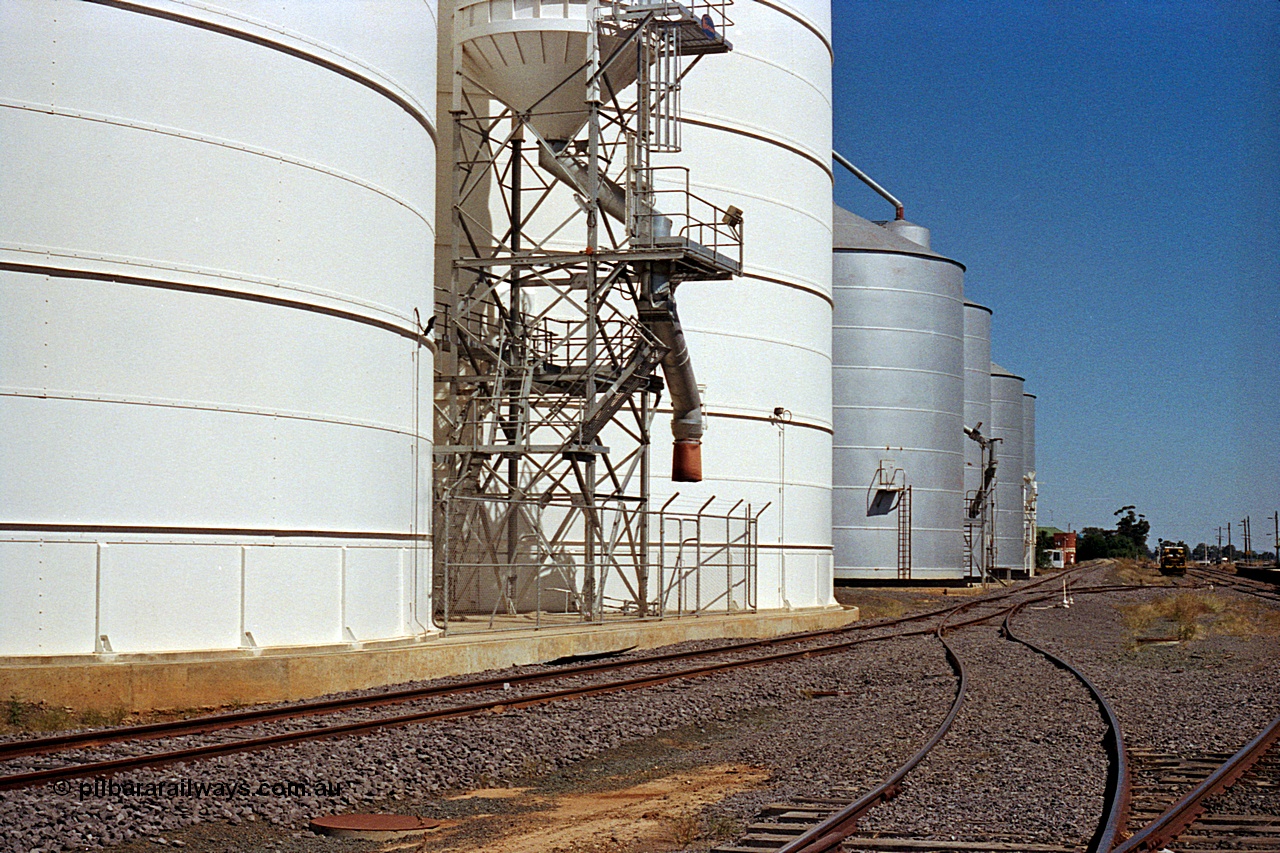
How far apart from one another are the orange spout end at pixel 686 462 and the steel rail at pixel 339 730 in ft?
19.7

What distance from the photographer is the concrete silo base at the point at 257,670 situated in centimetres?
1468

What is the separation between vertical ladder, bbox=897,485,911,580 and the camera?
5150 cm

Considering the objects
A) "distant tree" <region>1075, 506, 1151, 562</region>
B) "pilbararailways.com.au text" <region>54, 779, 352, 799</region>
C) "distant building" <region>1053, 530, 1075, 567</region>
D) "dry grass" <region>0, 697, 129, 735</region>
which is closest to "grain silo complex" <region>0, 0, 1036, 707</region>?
"dry grass" <region>0, 697, 129, 735</region>

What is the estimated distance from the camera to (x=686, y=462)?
27375 millimetres

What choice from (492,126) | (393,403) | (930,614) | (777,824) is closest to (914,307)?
(930,614)

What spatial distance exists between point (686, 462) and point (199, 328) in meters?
12.6

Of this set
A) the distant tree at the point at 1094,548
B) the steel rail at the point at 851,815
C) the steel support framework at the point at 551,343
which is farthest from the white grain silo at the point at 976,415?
the distant tree at the point at 1094,548

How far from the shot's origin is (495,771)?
12.3 m

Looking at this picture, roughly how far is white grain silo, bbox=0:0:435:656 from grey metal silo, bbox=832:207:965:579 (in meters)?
33.1

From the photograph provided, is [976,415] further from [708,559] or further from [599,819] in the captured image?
[599,819]

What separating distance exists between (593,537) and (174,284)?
10809mm

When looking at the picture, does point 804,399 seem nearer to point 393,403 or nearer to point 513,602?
point 513,602

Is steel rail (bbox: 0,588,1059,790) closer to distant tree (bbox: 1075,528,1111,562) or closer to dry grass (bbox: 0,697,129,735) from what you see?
dry grass (bbox: 0,697,129,735)

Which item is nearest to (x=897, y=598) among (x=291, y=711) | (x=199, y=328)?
(x=199, y=328)
